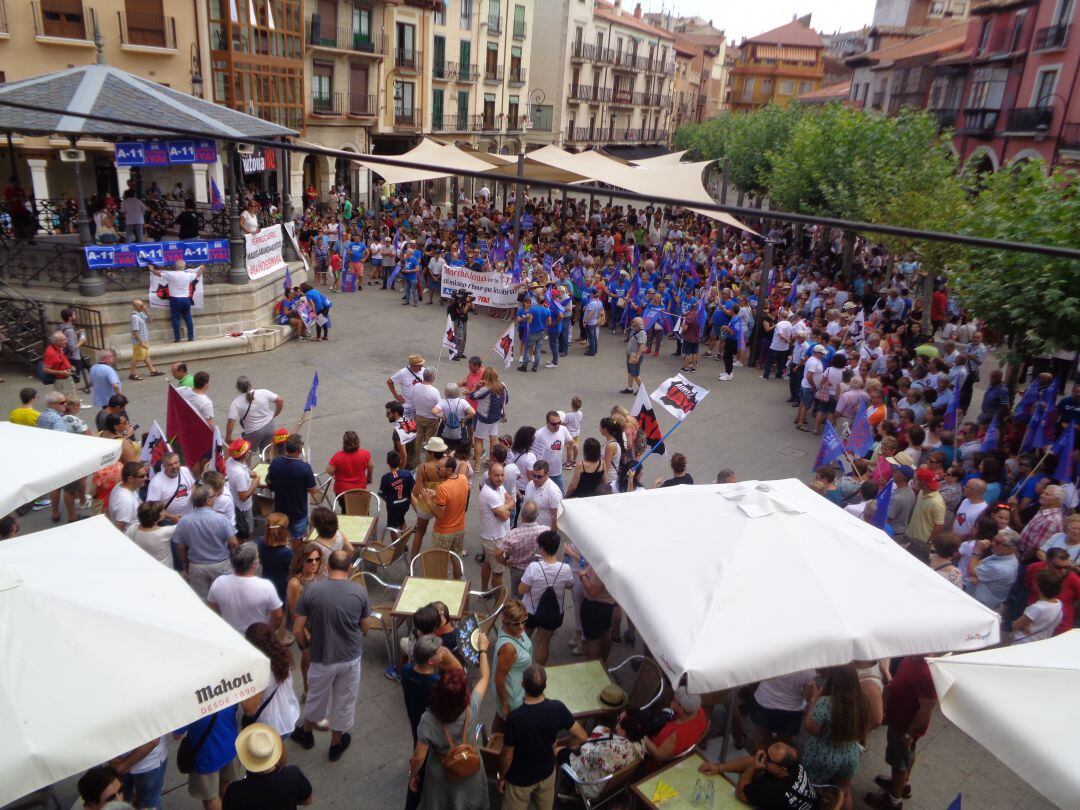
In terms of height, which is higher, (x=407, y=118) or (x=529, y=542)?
(x=407, y=118)

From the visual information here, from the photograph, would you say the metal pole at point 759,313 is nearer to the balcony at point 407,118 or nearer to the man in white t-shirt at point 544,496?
the man in white t-shirt at point 544,496

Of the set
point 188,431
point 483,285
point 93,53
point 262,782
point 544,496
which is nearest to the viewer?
point 262,782

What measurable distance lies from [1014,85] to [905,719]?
100 feet

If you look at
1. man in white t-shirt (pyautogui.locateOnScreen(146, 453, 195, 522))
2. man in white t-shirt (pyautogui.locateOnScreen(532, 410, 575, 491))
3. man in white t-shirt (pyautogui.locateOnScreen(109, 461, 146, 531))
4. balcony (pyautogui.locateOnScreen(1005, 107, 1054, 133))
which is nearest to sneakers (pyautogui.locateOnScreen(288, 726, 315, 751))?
man in white t-shirt (pyautogui.locateOnScreen(146, 453, 195, 522))

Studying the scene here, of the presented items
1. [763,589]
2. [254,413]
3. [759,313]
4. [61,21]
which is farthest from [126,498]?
[61,21]

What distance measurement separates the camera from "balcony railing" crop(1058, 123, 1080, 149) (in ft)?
79.1

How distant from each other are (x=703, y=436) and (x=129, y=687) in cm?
936

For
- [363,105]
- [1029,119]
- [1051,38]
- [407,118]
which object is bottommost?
[407,118]

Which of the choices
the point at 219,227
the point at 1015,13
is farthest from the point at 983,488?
the point at 1015,13

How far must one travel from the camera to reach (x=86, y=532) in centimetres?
485

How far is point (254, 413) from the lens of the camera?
8.75 m

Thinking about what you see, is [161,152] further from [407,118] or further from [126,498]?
[407,118]

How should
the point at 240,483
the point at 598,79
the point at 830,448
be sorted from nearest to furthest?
the point at 240,483 → the point at 830,448 → the point at 598,79

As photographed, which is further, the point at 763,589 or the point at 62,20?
the point at 62,20
